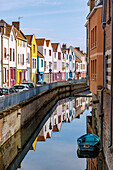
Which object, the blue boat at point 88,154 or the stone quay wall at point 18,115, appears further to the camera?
the stone quay wall at point 18,115

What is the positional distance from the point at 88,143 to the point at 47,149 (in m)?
4.86

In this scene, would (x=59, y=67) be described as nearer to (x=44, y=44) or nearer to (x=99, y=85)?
(x=44, y=44)

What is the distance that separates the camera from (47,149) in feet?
82.4

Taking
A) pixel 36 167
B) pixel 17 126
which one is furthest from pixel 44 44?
pixel 36 167

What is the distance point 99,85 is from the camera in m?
25.1

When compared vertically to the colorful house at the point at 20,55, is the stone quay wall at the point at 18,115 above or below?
below

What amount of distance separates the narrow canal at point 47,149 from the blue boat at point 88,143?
2.47 feet

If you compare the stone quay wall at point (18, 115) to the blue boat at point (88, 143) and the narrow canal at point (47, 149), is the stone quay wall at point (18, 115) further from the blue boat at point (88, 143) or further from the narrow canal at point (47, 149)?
the blue boat at point (88, 143)

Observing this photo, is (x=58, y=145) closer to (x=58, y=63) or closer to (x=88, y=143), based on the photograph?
(x=88, y=143)

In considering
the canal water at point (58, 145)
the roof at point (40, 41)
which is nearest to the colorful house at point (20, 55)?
the roof at point (40, 41)

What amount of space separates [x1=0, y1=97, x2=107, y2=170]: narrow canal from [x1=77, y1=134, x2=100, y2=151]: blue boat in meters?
0.75

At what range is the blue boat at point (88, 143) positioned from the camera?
69.4 feet

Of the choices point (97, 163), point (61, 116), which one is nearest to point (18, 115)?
point (97, 163)

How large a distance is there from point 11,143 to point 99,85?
27.5ft
